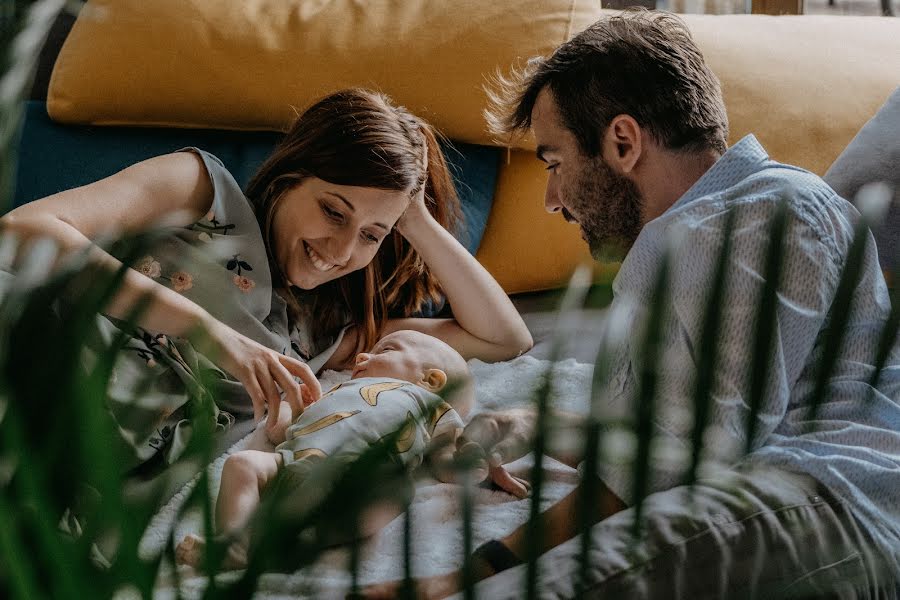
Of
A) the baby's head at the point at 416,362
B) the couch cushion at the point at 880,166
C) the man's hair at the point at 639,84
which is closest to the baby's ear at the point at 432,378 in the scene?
the baby's head at the point at 416,362

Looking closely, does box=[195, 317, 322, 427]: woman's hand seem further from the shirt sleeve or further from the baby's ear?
the shirt sleeve

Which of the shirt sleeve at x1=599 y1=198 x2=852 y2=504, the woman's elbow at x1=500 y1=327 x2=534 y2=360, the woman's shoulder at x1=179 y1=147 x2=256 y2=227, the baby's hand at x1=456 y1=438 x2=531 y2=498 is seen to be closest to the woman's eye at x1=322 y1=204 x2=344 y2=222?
the woman's shoulder at x1=179 y1=147 x2=256 y2=227

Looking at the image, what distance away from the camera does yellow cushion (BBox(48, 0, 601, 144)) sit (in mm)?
1813

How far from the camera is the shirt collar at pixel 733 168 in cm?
114

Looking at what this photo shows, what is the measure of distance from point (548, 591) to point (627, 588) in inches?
2.6

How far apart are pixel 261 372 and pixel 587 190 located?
522 millimetres

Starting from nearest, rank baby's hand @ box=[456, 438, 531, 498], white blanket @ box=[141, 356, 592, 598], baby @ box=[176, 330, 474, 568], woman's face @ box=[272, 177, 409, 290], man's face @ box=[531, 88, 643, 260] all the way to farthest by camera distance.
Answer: white blanket @ box=[141, 356, 592, 598] → baby @ box=[176, 330, 474, 568] → baby's hand @ box=[456, 438, 531, 498] → man's face @ box=[531, 88, 643, 260] → woman's face @ box=[272, 177, 409, 290]

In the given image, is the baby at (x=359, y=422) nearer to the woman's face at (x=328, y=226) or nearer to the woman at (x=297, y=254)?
the woman at (x=297, y=254)

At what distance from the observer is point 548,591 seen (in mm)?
568

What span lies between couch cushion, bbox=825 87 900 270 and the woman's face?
694mm

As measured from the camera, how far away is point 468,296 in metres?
1.78

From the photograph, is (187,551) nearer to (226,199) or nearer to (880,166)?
(226,199)

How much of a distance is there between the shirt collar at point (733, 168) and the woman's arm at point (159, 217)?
57 centimetres

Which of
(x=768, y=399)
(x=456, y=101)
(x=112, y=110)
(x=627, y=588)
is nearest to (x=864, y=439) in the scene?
(x=768, y=399)
